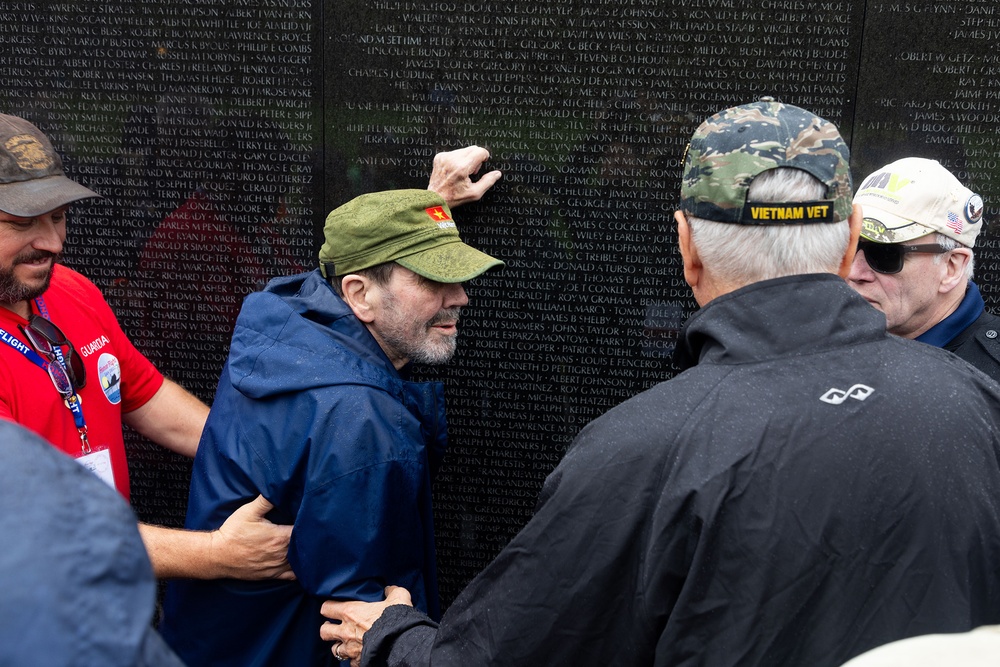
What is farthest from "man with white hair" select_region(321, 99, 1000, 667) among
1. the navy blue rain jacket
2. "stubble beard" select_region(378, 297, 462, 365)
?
"stubble beard" select_region(378, 297, 462, 365)

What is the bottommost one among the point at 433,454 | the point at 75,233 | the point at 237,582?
the point at 237,582

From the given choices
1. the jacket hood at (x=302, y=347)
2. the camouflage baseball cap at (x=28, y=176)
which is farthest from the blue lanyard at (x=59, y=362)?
the jacket hood at (x=302, y=347)

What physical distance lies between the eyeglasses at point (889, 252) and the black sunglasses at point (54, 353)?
8.53 feet

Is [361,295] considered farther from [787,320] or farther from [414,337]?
[787,320]

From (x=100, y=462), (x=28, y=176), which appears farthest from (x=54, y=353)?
(x=28, y=176)

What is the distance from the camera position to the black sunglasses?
294 centimetres

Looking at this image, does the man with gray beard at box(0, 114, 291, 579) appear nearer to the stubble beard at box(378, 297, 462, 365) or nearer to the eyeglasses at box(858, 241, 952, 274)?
the stubble beard at box(378, 297, 462, 365)

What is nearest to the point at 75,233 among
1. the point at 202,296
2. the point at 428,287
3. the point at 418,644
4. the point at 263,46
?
the point at 202,296

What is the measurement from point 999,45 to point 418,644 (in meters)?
3.11

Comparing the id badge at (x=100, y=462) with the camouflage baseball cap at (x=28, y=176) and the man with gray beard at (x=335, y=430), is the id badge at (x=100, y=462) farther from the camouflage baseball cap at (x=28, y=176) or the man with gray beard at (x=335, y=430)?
the camouflage baseball cap at (x=28, y=176)

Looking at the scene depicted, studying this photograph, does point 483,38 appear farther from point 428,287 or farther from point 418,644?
point 418,644

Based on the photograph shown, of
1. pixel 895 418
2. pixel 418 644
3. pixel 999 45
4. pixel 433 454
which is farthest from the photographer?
pixel 999 45

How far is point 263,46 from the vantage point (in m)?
3.94

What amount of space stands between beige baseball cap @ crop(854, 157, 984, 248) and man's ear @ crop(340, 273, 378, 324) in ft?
5.22
